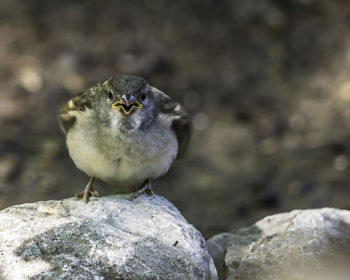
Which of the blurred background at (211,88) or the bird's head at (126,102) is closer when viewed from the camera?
the bird's head at (126,102)

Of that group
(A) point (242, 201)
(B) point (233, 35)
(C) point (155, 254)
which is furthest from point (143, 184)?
(B) point (233, 35)

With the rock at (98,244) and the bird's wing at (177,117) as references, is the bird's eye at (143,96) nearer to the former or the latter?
the bird's wing at (177,117)

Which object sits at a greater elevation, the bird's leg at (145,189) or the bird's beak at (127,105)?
the bird's beak at (127,105)

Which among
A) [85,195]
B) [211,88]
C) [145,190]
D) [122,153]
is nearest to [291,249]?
[145,190]

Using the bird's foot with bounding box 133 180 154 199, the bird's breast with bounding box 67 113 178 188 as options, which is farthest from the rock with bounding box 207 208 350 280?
the bird's breast with bounding box 67 113 178 188

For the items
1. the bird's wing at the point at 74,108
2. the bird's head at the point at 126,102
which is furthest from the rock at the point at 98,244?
the bird's wing at the point at 74,108

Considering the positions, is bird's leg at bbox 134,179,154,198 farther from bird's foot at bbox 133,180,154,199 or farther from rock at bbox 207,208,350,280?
rock at bbox 207,208,350,280
